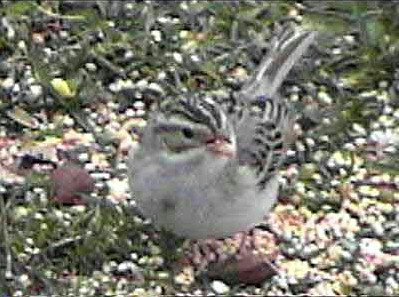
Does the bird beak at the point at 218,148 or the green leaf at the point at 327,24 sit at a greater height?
the green leaf at the point at 327,24

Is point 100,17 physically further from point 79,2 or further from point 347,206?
point 347,206

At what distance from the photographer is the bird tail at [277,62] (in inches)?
208

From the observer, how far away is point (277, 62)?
547 cm

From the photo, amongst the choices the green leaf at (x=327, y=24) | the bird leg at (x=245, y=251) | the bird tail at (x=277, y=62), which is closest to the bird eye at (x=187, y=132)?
the bird leg at (x=245, y=251)

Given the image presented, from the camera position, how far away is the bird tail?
529cm

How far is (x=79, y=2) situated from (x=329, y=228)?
149 centimetres

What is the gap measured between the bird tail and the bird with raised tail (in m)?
0.43

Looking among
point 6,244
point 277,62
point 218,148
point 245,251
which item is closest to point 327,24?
point 277,62

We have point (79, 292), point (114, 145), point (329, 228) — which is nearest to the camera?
point (79, 292)

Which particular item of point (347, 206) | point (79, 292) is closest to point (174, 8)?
point (347, 206)

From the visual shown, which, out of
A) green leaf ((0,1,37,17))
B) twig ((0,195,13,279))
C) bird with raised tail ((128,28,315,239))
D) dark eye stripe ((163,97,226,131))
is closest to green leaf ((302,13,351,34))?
green leaf ((0,1,37,17))

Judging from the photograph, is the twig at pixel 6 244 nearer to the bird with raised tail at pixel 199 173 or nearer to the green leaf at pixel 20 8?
the bird with raised tail at pixel 199 173

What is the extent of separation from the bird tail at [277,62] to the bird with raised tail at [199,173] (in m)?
0.43

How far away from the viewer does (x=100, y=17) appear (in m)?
5.97
